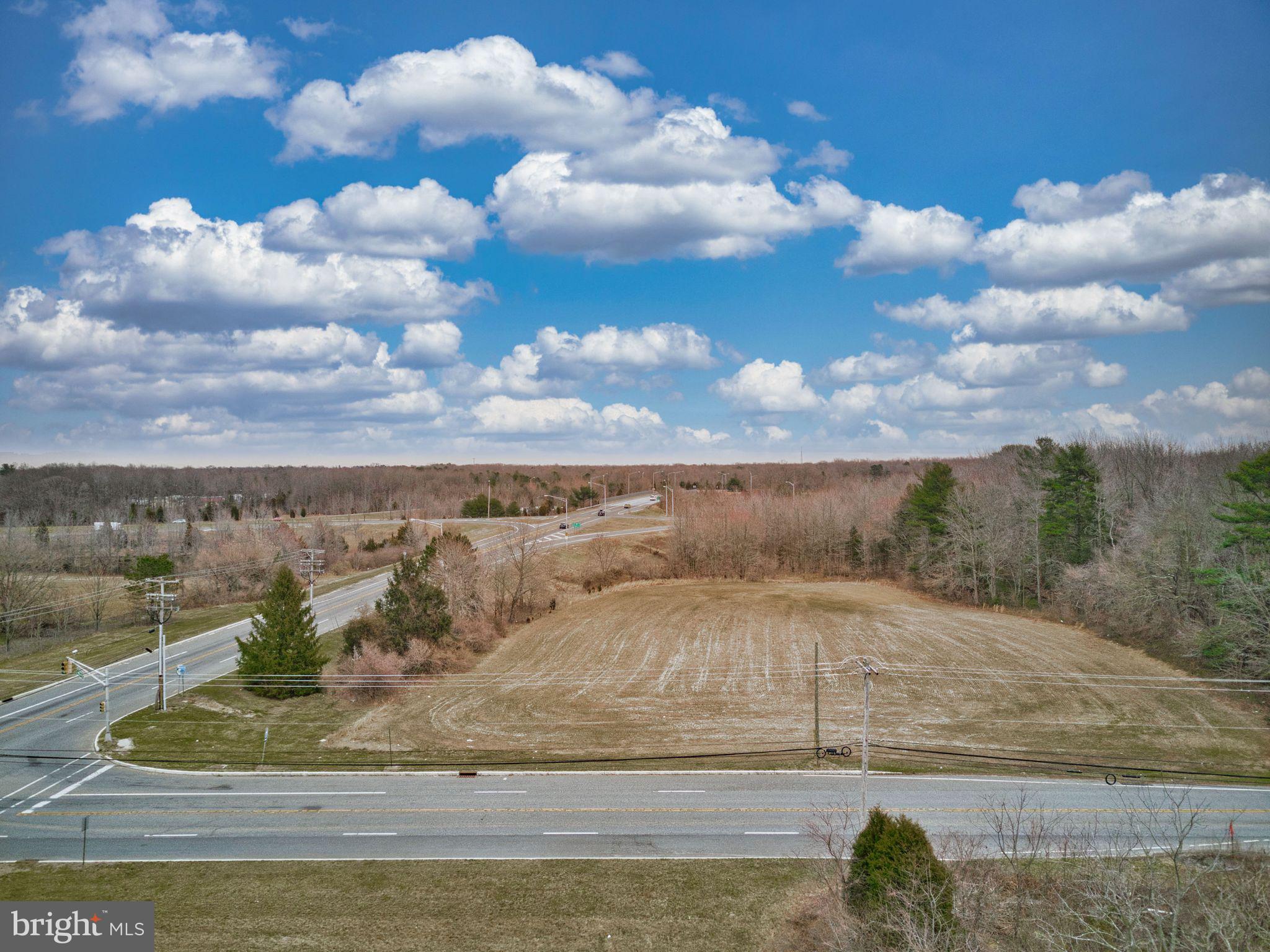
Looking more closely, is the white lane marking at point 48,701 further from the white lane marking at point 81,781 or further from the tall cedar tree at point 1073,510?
the tall cedar tree at point 1073,510

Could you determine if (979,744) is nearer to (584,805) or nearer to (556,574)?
(584,805)

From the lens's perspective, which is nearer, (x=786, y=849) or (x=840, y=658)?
(x=786, y=849)

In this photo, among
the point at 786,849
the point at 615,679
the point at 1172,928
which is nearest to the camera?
the point at 1172,928

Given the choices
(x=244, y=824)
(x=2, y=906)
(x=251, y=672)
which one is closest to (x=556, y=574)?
(x=251, y=672)

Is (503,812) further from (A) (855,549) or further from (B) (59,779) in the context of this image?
(A) (855,549)

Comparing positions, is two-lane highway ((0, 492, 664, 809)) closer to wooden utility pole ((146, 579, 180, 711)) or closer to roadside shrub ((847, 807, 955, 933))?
wooden utility pole ((146, 579, 180, 711))

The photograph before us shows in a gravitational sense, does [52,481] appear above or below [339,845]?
above

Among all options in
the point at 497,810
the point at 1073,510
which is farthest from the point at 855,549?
the point at 497,810
